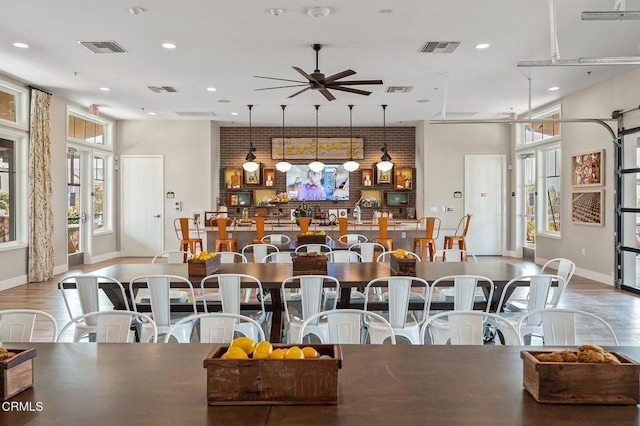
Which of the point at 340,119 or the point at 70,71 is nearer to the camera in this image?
the point at 70,71

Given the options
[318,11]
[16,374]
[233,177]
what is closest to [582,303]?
[318,11]

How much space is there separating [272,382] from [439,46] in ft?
18.2

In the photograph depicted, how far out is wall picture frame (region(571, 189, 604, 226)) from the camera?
8.02 meters

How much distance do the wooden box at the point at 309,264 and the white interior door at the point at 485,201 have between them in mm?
8039

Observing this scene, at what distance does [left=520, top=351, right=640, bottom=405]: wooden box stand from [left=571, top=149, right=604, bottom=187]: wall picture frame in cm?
744

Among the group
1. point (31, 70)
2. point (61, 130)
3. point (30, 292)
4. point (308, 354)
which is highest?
point (31, 70)

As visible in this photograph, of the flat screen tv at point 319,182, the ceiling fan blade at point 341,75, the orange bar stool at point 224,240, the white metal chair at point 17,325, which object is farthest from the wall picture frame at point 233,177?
the white metal chair at point 17,325

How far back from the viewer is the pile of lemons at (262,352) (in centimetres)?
159

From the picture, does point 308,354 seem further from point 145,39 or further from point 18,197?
point 18,197

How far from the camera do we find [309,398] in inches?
60.5

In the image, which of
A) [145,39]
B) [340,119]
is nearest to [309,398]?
[145,39]

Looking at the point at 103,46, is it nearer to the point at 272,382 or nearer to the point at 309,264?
the point at 309,264

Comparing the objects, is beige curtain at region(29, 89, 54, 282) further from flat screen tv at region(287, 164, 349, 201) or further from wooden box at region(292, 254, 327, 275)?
wooden box at region(292, 254, 327, 275)

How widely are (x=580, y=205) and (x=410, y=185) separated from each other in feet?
14.1
